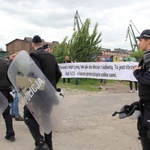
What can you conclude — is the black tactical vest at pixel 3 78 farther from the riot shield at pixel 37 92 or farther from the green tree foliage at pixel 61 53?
the green tree foliage at pixel 61 53

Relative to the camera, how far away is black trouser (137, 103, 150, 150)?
2825 mm

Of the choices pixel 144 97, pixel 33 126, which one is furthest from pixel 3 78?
pixel 144 97

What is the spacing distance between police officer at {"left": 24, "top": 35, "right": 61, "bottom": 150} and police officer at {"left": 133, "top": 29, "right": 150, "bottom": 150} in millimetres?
1573

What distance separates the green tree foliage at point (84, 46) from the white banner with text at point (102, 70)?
310 centimetres

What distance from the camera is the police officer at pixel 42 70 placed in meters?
3.95

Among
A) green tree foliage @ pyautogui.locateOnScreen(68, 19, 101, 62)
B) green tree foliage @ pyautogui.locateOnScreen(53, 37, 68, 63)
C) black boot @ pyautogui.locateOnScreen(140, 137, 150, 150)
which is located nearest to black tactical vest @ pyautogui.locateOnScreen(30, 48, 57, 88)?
black boot @ pyautogui.locateOnScreen(140, 137, 150, 150)

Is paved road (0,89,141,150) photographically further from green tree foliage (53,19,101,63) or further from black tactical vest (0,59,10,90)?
green tree foliage (53,19,101,63)

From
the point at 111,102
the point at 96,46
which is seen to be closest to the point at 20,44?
the point at 96,46

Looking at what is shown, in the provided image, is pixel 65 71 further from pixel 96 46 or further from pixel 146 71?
pixel 146 71

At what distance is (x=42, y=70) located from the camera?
398cm

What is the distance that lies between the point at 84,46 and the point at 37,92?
14.6 m

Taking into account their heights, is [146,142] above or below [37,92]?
below

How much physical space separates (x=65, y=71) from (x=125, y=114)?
39.6 feet

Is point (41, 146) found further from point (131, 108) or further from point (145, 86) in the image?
point (145, 86)
